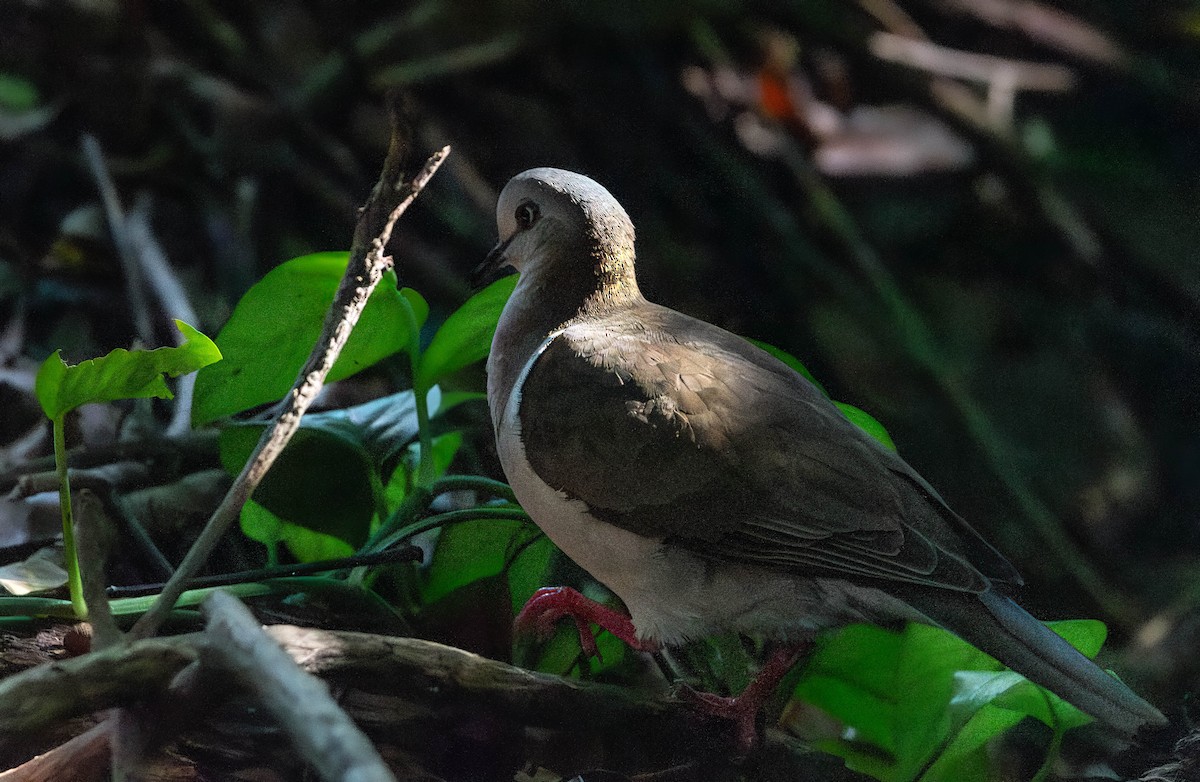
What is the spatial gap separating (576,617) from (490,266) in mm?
333

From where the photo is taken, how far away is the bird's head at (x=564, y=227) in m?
0.97

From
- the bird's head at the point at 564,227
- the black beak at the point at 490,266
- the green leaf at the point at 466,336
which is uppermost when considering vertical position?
the bird's head at the point at 564,227

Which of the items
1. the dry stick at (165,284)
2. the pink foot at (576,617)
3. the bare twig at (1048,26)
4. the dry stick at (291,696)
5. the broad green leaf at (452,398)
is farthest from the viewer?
the bare twig at (1048,26)

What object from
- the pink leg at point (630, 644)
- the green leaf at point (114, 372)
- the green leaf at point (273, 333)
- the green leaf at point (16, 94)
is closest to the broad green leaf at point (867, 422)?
the pink leg at point (630, 644)

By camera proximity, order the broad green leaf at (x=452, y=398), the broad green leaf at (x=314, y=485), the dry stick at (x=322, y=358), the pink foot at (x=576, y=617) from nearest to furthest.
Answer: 1. the dry stick at (x=322, y=358)
2. the pink foot at (x=576, y=617)
3. the broad green leaf at (x=314, y=485)
4. the broad green leaf at (x=452, y=398)

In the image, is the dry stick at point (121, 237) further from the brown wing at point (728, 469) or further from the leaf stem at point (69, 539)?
the brown wing at point (728, 469)

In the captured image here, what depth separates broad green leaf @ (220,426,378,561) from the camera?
42.6 inches

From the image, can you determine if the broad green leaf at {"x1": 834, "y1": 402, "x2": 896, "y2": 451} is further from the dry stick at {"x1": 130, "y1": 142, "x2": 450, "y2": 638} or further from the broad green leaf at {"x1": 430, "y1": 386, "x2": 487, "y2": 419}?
the dry stick at {"x1": 130, "y1": 142, "x2": 450, "y2": 638}

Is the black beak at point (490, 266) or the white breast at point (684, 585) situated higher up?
the black beak at point (490, 266)

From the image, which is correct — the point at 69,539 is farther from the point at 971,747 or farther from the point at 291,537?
the point at 971,747

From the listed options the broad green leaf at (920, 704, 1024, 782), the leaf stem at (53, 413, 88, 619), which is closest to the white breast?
the broad green leaf at (920, 704, 1024, 782)

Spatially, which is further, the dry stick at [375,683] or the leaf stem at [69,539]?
the leaf stem at [69,539]

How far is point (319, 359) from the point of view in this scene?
78cm

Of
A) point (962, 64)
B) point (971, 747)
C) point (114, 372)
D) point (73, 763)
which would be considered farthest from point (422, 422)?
point (962, 64)
